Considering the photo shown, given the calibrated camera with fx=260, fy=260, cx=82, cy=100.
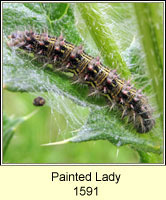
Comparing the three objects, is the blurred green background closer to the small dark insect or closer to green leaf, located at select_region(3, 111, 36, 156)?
green leaf, located at select_region(3, 111, 36, 156)

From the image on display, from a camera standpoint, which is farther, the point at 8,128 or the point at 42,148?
the point at 42,148

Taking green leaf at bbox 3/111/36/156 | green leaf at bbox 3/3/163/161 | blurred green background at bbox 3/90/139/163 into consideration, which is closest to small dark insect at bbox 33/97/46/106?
green leaf at bbox 3/111/36/156

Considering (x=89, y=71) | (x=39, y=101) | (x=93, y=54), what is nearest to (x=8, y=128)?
(x=39, y=101)

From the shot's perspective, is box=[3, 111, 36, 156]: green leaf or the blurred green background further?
the blurred green background

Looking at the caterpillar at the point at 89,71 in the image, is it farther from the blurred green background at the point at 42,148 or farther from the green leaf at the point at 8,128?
the blurred green background at the point at 42,148

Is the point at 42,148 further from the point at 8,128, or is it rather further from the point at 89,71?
the point at 89,71

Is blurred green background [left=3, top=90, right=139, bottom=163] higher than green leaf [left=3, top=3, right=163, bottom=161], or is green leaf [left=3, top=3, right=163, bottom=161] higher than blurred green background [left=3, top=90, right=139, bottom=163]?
green leaf [left=3, top=3, right=163, bottom=161]
